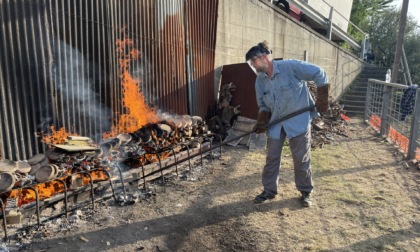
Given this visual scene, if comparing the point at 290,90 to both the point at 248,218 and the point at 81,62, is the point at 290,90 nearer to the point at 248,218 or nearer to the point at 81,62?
the point at 248,218

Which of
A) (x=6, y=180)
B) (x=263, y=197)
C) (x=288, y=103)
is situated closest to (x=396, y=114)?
(x=288, y=103)

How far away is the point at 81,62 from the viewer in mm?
5004

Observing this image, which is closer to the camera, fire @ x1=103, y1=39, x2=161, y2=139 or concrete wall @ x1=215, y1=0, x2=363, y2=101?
fire @ x1=103, y1=39, x2=161, y2=139

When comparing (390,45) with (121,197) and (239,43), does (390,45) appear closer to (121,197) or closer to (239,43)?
(239,43)

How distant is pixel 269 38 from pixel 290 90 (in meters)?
7.29

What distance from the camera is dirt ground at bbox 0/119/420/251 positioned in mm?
3713

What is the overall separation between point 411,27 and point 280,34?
22162mm

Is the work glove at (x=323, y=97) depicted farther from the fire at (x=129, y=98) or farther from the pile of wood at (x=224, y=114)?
the pile of wood at (x=224, y=114)

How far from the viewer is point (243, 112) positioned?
8.45m

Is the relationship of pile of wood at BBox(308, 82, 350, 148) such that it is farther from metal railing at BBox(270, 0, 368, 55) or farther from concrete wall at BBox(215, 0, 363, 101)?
metal railing at BBox(270, 0, 368, 55)

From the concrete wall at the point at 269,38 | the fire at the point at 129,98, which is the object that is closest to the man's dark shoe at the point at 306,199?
the fire at the point at 129,98

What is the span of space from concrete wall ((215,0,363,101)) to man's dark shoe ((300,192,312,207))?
4.77 m

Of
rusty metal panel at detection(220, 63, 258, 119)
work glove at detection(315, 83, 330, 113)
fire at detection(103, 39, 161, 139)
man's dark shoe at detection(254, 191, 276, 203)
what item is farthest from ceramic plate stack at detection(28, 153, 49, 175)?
rusty metal panel at detection(220, 63, 258, 119)

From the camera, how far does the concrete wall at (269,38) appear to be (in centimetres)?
907
